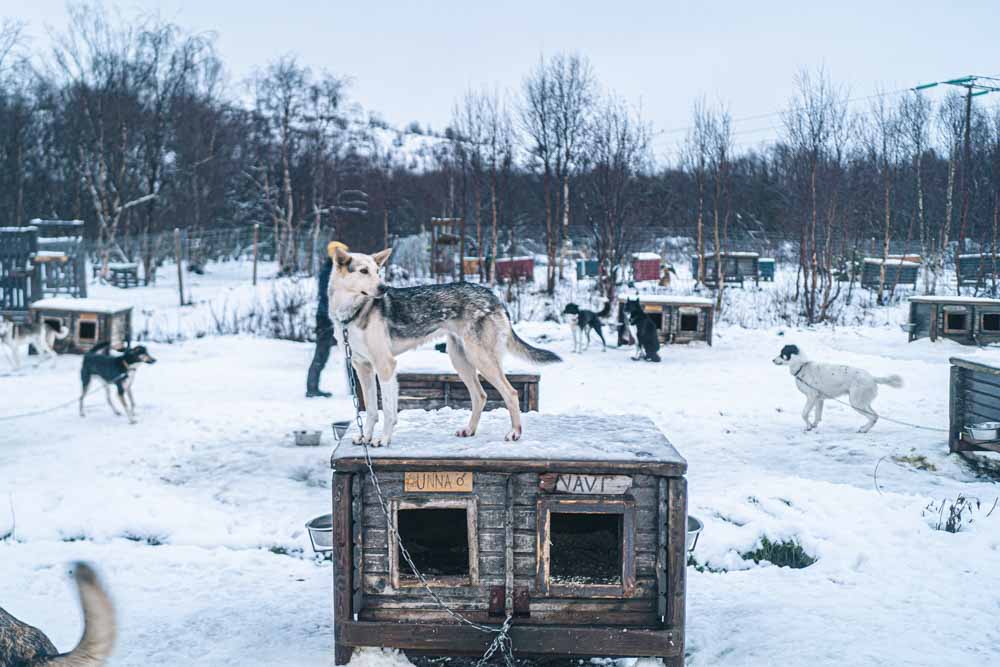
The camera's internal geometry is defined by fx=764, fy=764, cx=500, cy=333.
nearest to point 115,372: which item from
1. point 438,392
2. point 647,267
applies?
point 438,392

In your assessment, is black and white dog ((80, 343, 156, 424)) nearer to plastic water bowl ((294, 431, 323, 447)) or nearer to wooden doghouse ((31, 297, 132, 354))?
plastic water bowl ((294, 431, 323, 447))

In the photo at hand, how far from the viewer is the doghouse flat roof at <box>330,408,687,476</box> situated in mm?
3236

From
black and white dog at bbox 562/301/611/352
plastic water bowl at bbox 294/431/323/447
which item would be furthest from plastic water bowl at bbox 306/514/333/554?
black and white dog at bbox 562/301/611/352

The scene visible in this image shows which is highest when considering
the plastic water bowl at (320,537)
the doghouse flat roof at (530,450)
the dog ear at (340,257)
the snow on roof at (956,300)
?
the dog ear at (340,257)

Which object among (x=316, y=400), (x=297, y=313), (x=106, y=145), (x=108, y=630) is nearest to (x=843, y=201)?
(x=297, y=313)

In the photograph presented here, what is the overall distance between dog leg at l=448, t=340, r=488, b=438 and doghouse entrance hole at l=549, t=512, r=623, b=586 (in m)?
0.60

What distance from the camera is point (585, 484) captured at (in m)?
3.29

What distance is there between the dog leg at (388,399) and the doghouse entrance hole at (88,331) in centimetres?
Result: 1131

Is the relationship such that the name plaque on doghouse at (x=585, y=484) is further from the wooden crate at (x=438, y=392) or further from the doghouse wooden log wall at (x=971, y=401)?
the doghouse wooden log wall at (x=971, y=401)

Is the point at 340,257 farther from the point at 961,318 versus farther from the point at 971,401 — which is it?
the point at 961,318

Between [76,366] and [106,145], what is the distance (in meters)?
17.1

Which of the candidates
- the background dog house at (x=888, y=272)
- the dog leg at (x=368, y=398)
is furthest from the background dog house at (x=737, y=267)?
the dog leg at (x=368, y=398)

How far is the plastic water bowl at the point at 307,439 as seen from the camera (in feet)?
24.4

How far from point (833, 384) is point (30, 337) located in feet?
38.0
